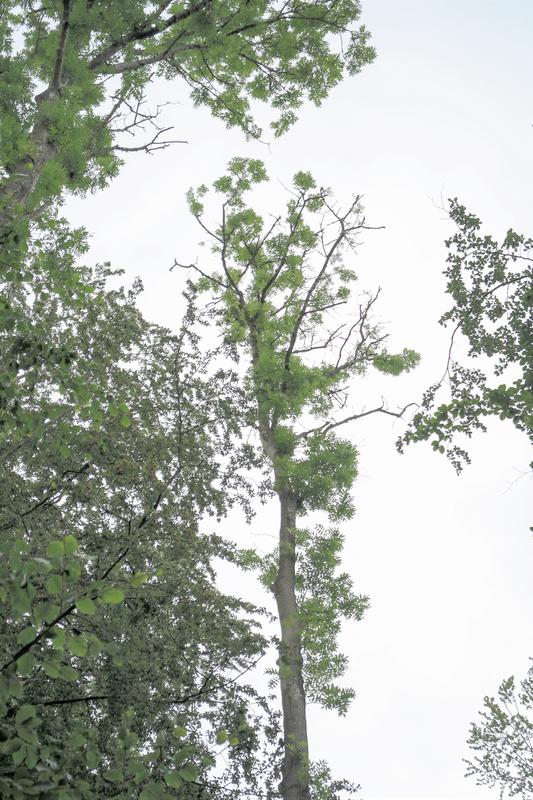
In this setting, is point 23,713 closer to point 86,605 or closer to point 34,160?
point 86,605

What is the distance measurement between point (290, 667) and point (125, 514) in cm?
307

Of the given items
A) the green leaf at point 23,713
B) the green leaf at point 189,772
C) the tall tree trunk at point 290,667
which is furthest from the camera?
the tall tree trunk at point 290,667

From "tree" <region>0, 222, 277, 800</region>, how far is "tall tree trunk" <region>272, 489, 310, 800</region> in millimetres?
652

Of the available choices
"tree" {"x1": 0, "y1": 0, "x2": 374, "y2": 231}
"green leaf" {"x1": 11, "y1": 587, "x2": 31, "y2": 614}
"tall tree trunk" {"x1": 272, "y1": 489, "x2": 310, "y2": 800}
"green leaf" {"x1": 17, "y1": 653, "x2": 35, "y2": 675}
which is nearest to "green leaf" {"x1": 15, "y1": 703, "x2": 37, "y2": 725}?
"green leaf" {"x1": 17, "y1": 653, "x2": 35, "y2": 675}

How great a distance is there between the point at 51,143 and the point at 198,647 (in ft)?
17.8

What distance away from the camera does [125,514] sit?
7.91 m

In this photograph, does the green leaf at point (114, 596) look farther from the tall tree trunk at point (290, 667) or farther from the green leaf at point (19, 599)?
the tall tree trunk at point (290, 667)

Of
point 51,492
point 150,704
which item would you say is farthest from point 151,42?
point 150,704

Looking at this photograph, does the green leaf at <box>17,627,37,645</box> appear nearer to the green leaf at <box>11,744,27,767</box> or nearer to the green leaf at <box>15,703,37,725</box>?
the green leaf at <box>15,703,37,725</box>

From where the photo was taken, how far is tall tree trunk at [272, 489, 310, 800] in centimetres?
805

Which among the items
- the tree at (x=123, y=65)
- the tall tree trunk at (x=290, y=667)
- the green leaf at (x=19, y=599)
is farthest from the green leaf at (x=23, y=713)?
the tall tree trunk at (x=290, y=667)

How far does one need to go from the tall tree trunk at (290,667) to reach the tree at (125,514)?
2.14ft

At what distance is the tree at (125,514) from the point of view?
3.80m

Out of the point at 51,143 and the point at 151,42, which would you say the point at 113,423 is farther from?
the point at 151,42
